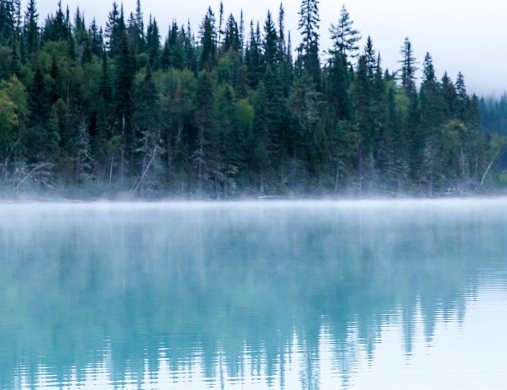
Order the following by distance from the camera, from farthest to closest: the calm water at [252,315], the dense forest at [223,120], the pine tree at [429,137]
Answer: the pine tree at [429,137] < the dense forest at [223,120] < the calm water at [252,315]

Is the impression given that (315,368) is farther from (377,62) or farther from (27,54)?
(377,62)

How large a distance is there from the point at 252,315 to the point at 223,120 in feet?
209

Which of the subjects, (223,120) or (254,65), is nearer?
(223,120)

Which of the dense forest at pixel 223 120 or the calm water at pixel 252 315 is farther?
the dense forest at pixel 223 120

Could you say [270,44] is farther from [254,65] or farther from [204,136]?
[204,136]

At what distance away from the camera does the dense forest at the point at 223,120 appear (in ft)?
226

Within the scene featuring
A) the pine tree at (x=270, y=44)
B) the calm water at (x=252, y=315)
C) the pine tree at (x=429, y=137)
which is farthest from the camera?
the pine tree at (x=270, y=44)

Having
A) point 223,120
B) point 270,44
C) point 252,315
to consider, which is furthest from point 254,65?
point 252,315

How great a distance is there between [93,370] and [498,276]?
10439 millimetres

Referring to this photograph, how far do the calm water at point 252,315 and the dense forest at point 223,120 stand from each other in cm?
4112

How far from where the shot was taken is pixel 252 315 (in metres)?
14.0

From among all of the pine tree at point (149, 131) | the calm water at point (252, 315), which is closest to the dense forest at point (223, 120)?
the pine tree at point (149, 131)

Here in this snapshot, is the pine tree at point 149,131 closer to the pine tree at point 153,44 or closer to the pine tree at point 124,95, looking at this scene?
the pine tree at point 124,95

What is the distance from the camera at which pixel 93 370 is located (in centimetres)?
1052
